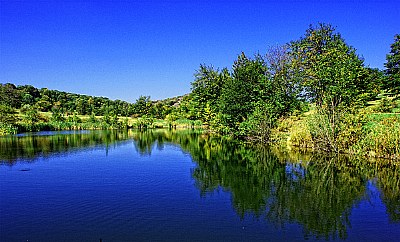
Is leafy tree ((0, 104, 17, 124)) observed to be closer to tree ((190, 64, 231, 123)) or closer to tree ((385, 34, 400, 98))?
tree ((190, 64, 231, 123))

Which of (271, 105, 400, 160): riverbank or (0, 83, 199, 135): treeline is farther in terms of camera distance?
(0, 83, 199, 135): treeline

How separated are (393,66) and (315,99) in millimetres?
21410

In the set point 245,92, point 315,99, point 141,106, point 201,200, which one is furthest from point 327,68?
point 141,106

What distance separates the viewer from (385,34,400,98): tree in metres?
35.9

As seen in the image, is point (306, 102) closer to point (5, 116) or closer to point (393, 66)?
point (393, 66)

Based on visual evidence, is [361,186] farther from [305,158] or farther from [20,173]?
[20,173]

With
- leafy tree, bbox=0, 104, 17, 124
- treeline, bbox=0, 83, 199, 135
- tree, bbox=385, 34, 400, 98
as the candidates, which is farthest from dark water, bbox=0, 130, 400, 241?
treeline, bbox=0, 83, 199, 135

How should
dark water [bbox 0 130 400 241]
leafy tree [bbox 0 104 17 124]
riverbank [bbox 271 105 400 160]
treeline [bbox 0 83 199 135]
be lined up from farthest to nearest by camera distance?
1. treeline [bbox 0 83 199 135]
2. leafy tree [bbox 0 104 17 124]
3. riverbank [bbox 271 105 400 160]
4. dark water [bbox 0 130 400 241]

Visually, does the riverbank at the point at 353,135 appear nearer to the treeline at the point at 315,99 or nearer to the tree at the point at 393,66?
the treeline at the point at 315,99

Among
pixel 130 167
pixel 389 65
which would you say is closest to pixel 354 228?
pixel 130 167

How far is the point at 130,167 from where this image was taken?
54.3ft

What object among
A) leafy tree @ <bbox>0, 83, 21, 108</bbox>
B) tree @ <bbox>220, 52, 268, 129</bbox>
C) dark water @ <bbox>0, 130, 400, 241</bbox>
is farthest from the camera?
leafy tree @ <bbox>0, 83, 21, 108</bbox>

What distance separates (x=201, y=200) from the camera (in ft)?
33.8

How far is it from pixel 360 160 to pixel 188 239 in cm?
1343
